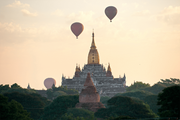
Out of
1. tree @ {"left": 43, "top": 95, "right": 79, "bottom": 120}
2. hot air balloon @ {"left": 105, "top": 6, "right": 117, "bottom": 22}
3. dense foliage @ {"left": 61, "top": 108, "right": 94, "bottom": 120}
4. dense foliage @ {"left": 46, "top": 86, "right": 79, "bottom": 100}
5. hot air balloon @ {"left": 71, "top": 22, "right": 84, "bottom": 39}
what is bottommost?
dense foliage @ {"left": 61, "top": 108, "right": 94, "bottom": 120}

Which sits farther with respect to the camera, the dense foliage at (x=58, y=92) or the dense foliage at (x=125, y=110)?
the dense foliage at (x=58, y=92)

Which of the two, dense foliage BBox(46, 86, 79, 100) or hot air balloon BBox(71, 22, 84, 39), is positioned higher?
hot air balloon BBox(71, 22, 84, 39)

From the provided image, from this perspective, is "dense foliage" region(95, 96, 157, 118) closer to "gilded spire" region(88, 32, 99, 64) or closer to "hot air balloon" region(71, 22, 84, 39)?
"hot air balloon" region(71, 22, 84, 39)

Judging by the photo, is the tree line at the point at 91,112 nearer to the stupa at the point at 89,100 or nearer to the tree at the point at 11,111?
the tree at the point at 11,111

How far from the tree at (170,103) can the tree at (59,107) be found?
2740 cm

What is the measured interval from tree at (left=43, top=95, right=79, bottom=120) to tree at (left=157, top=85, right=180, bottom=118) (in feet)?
89.9

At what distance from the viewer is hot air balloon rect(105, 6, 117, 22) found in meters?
131

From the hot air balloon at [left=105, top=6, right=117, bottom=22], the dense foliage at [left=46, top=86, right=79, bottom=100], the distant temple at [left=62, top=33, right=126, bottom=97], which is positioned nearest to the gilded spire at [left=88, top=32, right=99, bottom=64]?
the distant temple at [left=62, top=33, right=126, bottom=97]

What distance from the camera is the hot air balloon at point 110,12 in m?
131

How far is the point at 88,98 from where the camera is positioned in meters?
90.2

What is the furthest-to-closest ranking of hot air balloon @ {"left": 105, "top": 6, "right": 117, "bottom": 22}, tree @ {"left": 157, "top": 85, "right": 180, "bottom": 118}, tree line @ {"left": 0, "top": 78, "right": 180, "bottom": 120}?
1. hot air balloon @ {"left": 105, "top": 6, "right": 117, "bottom": 22}
2. tree line @ {"left": 0, "top": 78, "right": 180, "bottom": 120}
3. tree @ {"left": 157, "top": 85, "right": 180, "bottom": 118}

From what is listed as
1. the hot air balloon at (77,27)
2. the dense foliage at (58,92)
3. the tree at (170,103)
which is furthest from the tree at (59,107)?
the hot air balloon at (77,27)

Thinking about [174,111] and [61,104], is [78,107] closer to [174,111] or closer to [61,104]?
[61,104]

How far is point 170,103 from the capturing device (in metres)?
67.7
